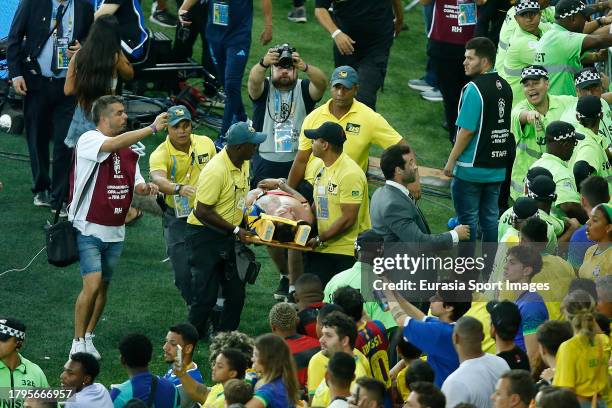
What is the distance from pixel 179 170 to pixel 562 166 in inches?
115

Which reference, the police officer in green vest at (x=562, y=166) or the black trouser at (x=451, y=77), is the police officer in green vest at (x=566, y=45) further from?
the police officer in green vest at (x=562, y=166)

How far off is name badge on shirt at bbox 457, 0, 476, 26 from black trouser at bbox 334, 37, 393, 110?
3.87 feet

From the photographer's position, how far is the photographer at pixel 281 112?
10828mm

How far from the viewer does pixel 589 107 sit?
1022 centimetres

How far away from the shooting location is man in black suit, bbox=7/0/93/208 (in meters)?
11.6

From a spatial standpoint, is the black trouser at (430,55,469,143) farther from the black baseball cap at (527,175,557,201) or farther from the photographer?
the black baseball cap at (527,175,557,201)

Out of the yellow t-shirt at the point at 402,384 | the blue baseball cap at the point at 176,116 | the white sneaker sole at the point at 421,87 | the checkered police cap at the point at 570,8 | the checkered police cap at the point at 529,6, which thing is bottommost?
the white sneaker sole at the point at 421,87

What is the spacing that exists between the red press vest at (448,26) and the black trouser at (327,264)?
3.95m

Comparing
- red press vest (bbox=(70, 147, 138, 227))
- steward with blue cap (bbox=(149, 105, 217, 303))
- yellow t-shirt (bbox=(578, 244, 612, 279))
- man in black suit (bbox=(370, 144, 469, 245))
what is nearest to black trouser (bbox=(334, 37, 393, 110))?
steward with blue cap (bbox=(149, 105, 217, 303))

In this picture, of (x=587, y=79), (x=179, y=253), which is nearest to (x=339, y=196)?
(x=179, y=253)

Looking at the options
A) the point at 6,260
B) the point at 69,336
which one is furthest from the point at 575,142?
the point at 6,260

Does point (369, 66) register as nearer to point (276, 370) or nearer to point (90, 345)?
point (90, 345)

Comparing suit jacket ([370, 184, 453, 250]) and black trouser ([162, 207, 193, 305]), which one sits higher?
suit jacket ([370, 184, 453, 250])

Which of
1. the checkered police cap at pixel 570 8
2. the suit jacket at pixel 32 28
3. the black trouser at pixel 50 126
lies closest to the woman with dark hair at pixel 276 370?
the black trouser at pixel 50 126
